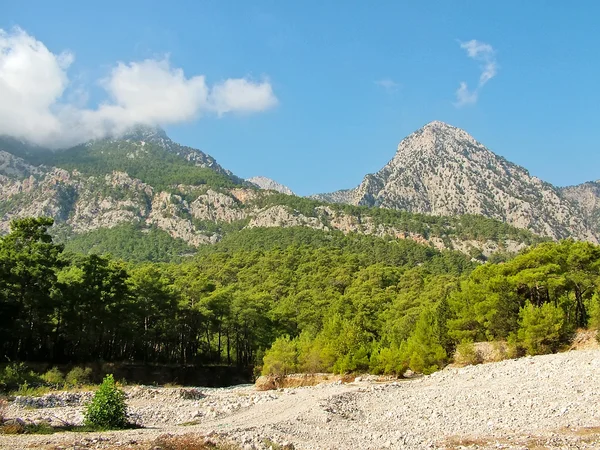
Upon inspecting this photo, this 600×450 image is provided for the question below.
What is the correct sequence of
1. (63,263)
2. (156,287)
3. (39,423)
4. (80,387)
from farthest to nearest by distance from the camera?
(156,287) < (63,263) < (80,387) < (39,423)

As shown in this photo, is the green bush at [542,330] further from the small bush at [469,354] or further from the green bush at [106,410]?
the green bush at [106,410]

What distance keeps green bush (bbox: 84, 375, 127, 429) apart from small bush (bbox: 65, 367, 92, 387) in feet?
68.6

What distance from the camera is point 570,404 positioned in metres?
21.6

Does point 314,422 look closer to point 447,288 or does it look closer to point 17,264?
point 17,264

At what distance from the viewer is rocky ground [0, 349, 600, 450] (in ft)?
56.6

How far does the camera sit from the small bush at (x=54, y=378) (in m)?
39.4

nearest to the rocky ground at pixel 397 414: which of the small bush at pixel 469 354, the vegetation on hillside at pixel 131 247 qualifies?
the small bush at pixel 469 354

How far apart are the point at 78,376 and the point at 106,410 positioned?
→ 2442cm

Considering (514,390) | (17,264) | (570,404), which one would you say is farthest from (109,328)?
(570,404)

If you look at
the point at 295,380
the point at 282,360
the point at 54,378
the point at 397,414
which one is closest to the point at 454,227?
the point at 282,360

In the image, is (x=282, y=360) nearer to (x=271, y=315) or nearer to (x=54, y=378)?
(x=271, y=315)

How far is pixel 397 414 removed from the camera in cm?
2414

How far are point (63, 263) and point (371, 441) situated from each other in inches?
1474

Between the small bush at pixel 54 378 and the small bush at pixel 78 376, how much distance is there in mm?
540
